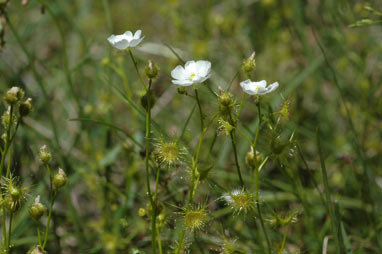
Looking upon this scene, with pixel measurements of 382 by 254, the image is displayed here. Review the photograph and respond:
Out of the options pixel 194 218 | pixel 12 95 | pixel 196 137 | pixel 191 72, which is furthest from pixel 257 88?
pixel 196 137

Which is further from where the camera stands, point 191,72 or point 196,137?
point 196,137

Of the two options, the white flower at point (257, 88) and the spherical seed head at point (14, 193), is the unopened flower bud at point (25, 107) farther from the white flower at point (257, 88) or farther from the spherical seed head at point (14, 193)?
the white flower at point (257, 88)

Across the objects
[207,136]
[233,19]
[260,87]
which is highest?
[260,87]

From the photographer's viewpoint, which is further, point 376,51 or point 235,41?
point 235,41

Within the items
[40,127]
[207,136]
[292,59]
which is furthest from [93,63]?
[292,59]

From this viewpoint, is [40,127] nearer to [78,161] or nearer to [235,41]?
[78,161]

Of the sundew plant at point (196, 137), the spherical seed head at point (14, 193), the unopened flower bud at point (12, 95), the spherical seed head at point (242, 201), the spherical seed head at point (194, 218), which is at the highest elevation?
the unopened flower bud at point (12, 95)

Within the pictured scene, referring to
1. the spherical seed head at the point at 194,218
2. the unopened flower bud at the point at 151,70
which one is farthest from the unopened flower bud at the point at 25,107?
the spherical seed head at the point at 194,218

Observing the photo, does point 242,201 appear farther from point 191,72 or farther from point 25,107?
point 25,107
